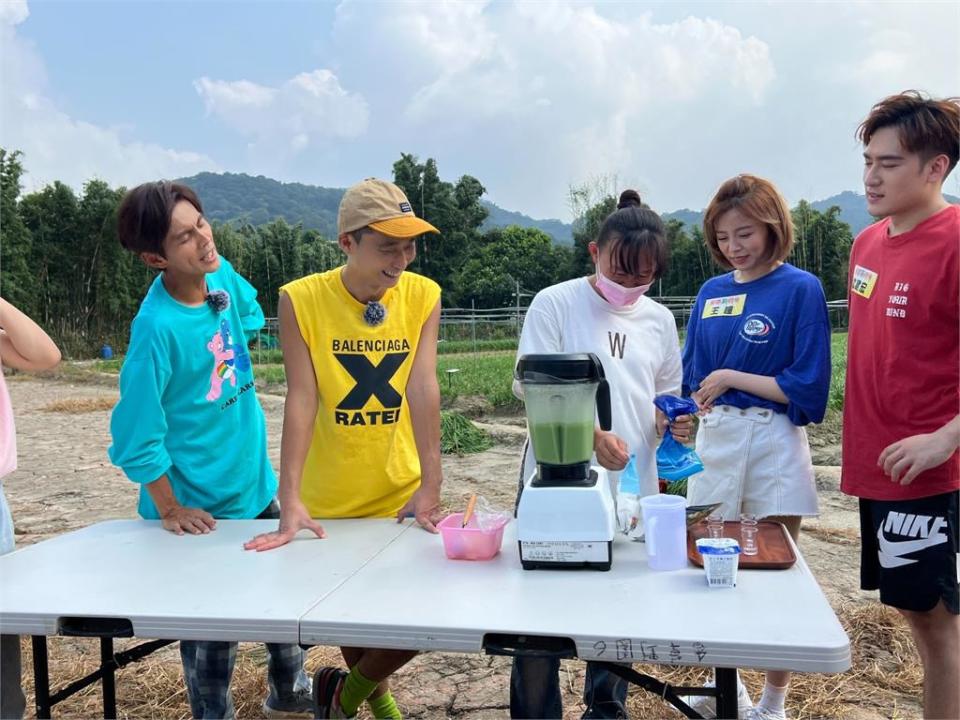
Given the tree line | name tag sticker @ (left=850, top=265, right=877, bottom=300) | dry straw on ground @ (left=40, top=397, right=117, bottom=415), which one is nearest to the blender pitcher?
name tag sticker @ (left=850, top=265, right=877, bottom=300)

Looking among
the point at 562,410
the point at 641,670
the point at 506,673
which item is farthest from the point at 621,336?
the point at 506,673

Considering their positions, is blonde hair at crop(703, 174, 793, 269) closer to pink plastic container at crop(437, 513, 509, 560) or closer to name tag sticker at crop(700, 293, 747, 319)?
name tag sticker at crop(700, 293, 747, 319)

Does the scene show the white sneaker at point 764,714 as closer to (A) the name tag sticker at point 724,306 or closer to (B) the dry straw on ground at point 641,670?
(B) the dry straw on ground at point 641,670

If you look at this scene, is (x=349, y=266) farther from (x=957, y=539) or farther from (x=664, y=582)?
(x=957, y=539)

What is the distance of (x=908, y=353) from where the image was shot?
2016 millimetres

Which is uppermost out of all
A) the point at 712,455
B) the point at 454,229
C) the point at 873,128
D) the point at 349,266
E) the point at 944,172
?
the point at 454,229

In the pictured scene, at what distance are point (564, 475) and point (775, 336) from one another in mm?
929

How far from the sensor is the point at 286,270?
3441 cm

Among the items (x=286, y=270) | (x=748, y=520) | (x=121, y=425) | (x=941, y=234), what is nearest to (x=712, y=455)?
(x=748, y=520)

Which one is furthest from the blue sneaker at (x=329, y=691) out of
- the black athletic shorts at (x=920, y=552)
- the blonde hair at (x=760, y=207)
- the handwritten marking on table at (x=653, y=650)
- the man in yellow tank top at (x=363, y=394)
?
the blonde hair at (x=760, y=207)

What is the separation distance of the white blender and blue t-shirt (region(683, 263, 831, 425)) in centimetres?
69

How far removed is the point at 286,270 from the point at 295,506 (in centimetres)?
3371

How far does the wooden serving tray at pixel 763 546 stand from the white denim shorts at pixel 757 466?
0.30 meters

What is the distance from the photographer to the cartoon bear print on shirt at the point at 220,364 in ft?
7.48
